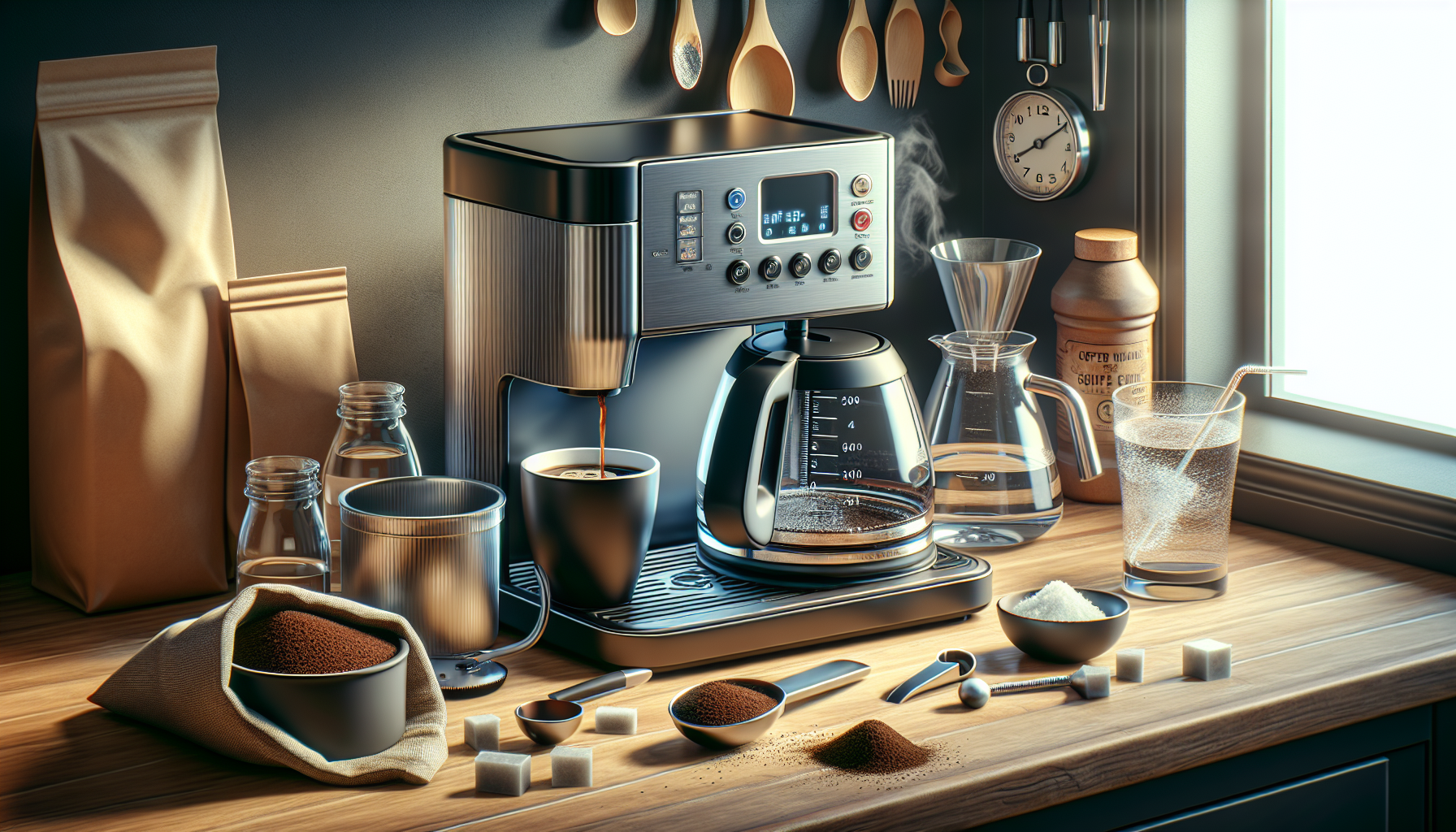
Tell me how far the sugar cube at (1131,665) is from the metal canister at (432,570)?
0.51 meters

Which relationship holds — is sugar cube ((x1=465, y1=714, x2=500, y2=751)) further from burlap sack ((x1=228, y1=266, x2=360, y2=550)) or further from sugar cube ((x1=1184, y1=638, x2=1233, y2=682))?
sugar cube ((x1=1184, y1=638, x2=1233, y2=682))

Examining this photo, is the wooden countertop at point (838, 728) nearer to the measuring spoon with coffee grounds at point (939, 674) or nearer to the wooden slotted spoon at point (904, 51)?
the measuring spoon with coffee grounds at point (939, 674)

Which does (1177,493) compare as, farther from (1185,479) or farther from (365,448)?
(365,448)

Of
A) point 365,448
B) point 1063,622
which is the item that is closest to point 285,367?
point 365,448

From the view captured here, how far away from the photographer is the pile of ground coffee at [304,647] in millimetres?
1000

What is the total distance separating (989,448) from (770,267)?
37 centimetres

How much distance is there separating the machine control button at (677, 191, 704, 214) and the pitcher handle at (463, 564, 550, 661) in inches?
12.7

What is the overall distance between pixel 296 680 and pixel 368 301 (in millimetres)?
583

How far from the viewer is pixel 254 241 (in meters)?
1.41

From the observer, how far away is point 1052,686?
1.15 meters

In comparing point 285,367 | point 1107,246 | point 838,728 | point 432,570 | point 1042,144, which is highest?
point 1042,144

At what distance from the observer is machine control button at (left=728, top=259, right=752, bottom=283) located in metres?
1.24

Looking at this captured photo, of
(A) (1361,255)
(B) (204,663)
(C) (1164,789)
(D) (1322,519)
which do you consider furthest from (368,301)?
(A) (1361,255)

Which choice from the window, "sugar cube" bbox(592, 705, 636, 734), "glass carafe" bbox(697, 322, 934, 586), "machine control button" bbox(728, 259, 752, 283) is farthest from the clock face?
"sugar cube" bbox(592, 705, 636, 734)
